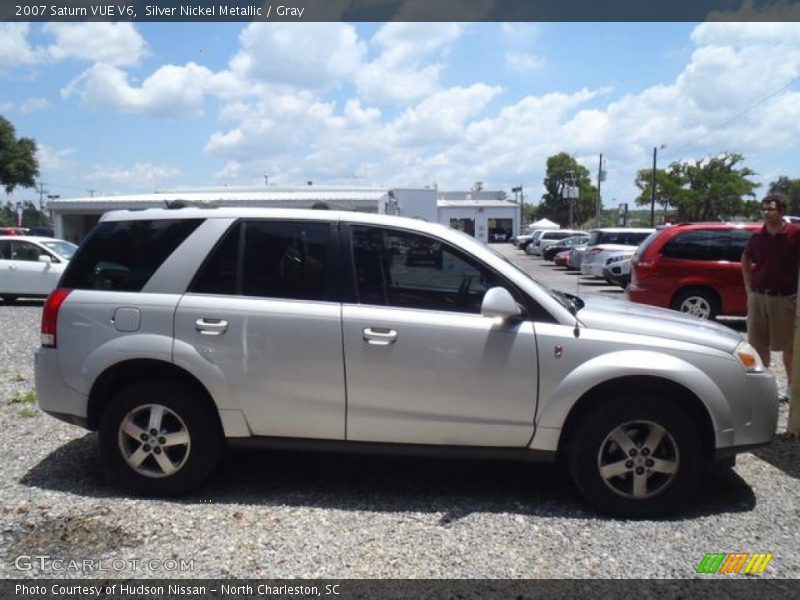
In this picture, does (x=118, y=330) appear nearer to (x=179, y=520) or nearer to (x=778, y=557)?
(x=179, y=520)

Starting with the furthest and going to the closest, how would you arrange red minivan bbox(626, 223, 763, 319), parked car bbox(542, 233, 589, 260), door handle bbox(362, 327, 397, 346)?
parked car bbox(542, 233, 589, 260) → red minivan bbox(626, 223, 763, 319) → door handle bbox(362, 327, 397, 346)

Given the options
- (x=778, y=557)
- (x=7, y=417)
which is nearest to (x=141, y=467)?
(x=7, y=417)

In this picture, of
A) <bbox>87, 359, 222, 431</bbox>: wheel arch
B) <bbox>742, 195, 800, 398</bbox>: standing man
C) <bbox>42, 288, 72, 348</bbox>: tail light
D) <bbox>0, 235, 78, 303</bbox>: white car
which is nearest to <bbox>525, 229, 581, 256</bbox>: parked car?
<bbox>0, 235, 78, 303</bbox>: white car

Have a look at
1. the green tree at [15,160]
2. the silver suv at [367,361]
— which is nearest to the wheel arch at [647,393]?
the silver suv at [367,361]

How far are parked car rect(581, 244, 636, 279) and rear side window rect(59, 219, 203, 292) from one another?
18274mm

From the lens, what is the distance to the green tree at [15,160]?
3750 cm

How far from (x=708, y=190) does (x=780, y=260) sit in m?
61.6

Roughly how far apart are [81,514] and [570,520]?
9.48 ft

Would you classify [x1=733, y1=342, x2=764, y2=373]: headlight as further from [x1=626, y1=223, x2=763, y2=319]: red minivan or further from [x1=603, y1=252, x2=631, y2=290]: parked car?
[x1=603, y1=252, x2=631, y2=290]: parked car

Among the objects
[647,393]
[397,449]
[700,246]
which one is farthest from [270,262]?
[700,246]

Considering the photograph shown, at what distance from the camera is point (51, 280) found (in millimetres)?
14766

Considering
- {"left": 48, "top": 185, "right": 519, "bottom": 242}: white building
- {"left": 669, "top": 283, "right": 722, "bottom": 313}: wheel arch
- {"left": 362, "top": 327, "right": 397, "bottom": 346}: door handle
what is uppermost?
{"left": 48, "top": 185, "right": 519, "bottom": 242}: white building

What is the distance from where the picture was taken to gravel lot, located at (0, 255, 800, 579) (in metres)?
3.37

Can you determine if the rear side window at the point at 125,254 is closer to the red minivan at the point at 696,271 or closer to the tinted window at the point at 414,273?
the tinted window at the point at 414,273
